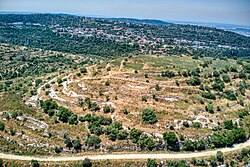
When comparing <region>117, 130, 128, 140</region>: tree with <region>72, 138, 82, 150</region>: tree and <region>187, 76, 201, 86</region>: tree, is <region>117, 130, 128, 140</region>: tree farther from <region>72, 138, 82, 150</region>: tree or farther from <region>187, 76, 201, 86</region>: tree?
<region>187, 76, 201, 86</region>: tree

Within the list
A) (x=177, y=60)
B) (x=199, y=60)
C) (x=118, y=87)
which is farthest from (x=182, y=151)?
(x=199, y=60)

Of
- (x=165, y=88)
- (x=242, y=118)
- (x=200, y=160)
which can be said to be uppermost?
(x=165, y=88)

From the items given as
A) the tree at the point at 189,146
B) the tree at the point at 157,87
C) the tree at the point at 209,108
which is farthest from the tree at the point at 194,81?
the tree at the point at 189,146

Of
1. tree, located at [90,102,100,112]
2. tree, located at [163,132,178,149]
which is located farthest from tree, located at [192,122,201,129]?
tree, located at [90,102,100,112]

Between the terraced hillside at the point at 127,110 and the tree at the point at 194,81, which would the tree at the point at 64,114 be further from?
the tree at the point at 194,81

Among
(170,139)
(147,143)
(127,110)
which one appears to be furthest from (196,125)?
(127,110)

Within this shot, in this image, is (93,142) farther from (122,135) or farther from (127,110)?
(127,110)

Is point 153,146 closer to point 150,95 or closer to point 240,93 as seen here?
point 150,95

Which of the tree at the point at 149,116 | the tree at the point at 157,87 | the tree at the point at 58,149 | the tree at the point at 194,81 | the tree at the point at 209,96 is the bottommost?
the tree at the point at 58,149
